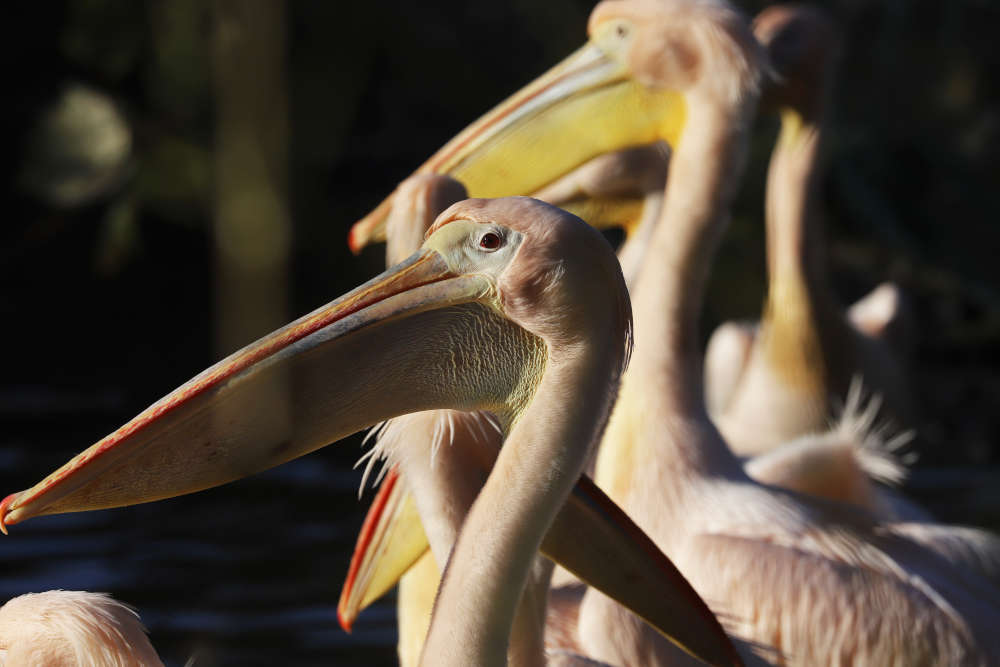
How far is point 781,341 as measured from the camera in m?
5.05

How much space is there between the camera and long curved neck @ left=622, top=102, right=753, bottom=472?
9.80 feet

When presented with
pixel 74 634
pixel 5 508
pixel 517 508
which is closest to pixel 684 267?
pixel 517 508

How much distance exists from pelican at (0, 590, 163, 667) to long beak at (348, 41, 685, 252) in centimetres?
152

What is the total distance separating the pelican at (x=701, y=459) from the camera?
272 cm

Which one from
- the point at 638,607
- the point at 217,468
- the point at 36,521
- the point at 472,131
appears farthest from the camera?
the point at 36,521

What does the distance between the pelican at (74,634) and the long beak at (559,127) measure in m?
1.52

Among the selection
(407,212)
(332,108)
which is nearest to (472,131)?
(407,212)

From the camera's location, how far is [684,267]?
3084 mm

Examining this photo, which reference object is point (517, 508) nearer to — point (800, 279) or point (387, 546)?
point (387, 546)

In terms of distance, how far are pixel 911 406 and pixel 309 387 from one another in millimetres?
4137

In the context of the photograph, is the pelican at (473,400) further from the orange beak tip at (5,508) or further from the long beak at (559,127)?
the long beak at (559,127)

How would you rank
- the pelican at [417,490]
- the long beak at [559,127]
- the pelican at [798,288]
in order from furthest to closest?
the pelican at [798,288]
the long beak at [559,127]
the pelican at [417,490]

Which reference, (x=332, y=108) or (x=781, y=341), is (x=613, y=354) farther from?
(x=781, y=341)

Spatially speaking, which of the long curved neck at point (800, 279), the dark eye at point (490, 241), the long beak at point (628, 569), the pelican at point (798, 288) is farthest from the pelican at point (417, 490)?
the long curved neck at point (800, 279)
